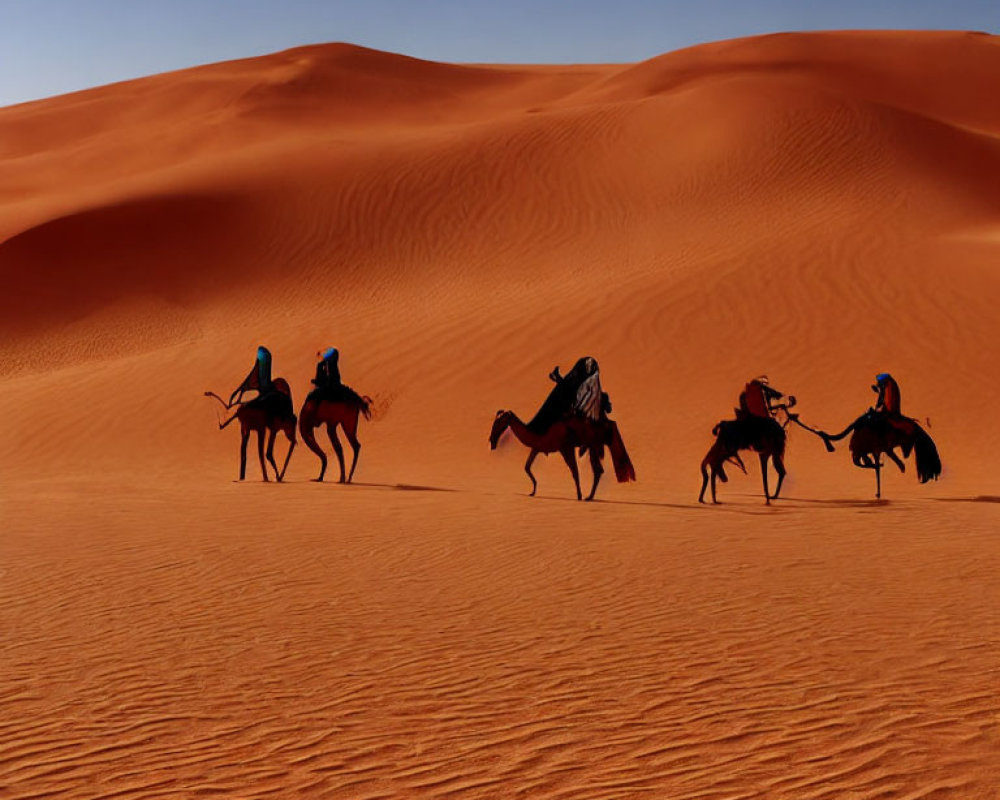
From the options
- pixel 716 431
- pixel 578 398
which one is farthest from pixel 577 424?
pixel 716 431

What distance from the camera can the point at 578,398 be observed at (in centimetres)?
1381

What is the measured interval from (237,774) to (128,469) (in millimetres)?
16004

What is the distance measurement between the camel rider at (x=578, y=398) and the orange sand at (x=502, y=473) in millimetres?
1220

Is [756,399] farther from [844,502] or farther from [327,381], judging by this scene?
[327,381]

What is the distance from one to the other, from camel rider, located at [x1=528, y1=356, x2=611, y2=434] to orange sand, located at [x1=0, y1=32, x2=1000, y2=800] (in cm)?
122

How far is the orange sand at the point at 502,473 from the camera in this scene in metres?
5.34

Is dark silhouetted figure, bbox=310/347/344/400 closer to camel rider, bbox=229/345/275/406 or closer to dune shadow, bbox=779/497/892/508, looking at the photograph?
camel rider, bbox=229/345/275/406

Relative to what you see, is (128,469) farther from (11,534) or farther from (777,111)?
(777,111)

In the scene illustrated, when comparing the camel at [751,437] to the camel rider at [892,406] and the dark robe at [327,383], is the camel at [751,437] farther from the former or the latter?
the dark robe at [327,383]

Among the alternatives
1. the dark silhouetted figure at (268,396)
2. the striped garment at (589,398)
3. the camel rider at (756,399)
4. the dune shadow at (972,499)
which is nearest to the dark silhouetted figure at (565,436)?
the striped garment at (589,398)

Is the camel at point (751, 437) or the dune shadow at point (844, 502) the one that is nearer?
the camel at point (751, 437)

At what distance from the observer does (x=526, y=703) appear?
19.1 ft

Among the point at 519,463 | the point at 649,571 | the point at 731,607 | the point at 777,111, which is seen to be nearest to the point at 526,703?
the point at 731,607

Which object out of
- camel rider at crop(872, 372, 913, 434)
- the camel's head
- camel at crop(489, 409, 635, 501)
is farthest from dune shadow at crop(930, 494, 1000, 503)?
the camel's head
